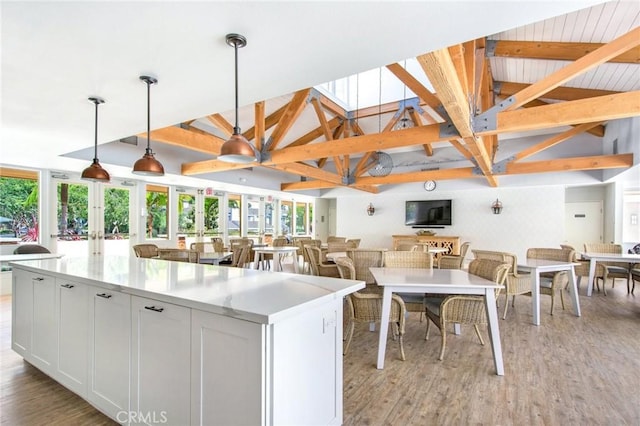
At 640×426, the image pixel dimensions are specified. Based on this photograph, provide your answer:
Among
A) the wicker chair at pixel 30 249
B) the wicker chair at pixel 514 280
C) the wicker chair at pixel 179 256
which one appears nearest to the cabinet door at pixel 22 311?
the wicker chair at pixel 179 256

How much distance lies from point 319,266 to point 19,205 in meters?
5.67

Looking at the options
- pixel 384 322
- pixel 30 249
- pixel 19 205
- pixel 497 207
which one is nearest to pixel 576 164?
pixel 497 207

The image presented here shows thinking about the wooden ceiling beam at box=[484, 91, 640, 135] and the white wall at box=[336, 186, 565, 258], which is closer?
the wooden ceiling beam at box=[484, 91, 640, 135]

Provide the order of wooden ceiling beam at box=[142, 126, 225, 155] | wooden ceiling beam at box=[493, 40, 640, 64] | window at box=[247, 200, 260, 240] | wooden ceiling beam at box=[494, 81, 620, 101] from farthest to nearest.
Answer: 1. window at box=[247, 200, 260, 240]
2. wooden ceiling beam at box=[494, 81, 620, 101]
3. wooden ceiling beam at box=[142, 126, 225, 155]
4. wooden ceiling beam at box=[493, 40, 640, 64]

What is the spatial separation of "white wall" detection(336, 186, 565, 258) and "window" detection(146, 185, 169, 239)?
20.3 feet

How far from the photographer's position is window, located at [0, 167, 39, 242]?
5605 mm

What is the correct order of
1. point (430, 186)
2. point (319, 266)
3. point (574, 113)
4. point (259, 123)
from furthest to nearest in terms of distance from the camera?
point (430, 186) → point (259, 123) → point (319, 266) → point (574, 113)

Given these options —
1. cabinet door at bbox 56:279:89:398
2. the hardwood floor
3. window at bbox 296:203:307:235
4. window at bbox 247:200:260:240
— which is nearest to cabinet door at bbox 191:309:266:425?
the hardwood floor

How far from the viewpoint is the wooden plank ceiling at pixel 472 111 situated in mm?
2957

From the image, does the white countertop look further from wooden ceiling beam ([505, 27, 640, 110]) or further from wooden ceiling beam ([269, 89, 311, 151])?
wooden ceiling beam ([269, 89, 311, 151])

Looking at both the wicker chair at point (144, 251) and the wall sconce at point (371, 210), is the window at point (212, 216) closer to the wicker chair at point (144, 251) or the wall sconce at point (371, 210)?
the wicker chair at point (144, 251)

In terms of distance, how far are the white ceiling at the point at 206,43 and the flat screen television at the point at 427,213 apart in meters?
8.12

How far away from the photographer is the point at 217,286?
6.38 feet

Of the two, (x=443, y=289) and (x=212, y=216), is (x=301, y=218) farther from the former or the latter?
(x=443, y=289)
